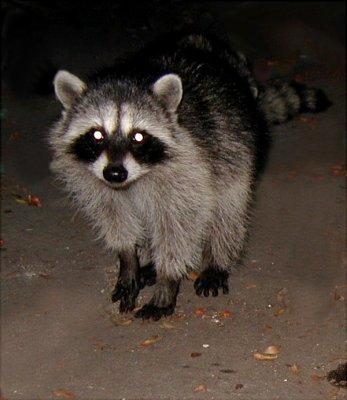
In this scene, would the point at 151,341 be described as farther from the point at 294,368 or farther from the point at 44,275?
the point at 44,275

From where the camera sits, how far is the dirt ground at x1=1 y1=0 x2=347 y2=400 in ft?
12.1

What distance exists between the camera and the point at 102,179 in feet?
13.1

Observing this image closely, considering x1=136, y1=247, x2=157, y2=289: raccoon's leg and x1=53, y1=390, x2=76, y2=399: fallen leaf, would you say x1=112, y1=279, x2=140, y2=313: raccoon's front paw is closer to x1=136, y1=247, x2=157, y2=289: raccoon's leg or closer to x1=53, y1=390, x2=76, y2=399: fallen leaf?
x1=136, y1=247, x2=157, y2=289: raccoon's leg

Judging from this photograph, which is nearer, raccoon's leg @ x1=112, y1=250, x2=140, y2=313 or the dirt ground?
the dirt ground

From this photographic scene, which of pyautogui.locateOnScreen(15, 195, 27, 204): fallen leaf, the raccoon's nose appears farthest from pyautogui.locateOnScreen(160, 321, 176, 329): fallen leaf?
pyautogui.locateOnScreen(15, 195, 27, 204): fallen leaf

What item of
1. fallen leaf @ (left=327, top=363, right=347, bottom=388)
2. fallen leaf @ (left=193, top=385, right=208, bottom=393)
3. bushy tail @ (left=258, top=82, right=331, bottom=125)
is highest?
bushy tail @ (left=258, top=82, right=331, bottom=125)

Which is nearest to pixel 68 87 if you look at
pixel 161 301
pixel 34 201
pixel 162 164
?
pixel 162 164

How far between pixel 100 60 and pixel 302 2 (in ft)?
11.3

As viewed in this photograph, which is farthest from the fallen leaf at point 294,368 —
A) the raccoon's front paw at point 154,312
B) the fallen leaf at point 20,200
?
the fallen leaf at point 20,200

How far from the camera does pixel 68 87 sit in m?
4.19

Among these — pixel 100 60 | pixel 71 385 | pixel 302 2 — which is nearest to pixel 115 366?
pixel 71 385

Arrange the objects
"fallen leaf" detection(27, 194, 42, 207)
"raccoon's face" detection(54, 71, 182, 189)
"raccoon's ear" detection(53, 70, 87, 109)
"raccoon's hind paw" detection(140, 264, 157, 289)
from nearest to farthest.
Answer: "raccoon's face" detection(54, 71, 182, 189)
"raccoon's ear" detection(53, 70, 87, 109)
"raccoon's hind paw" detection(140, 264, 157, 289)
"fallen leaf" detection(27, 194, 42, 207)

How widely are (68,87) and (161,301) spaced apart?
113 centimetres

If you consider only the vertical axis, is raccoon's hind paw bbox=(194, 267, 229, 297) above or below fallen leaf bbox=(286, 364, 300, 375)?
below
